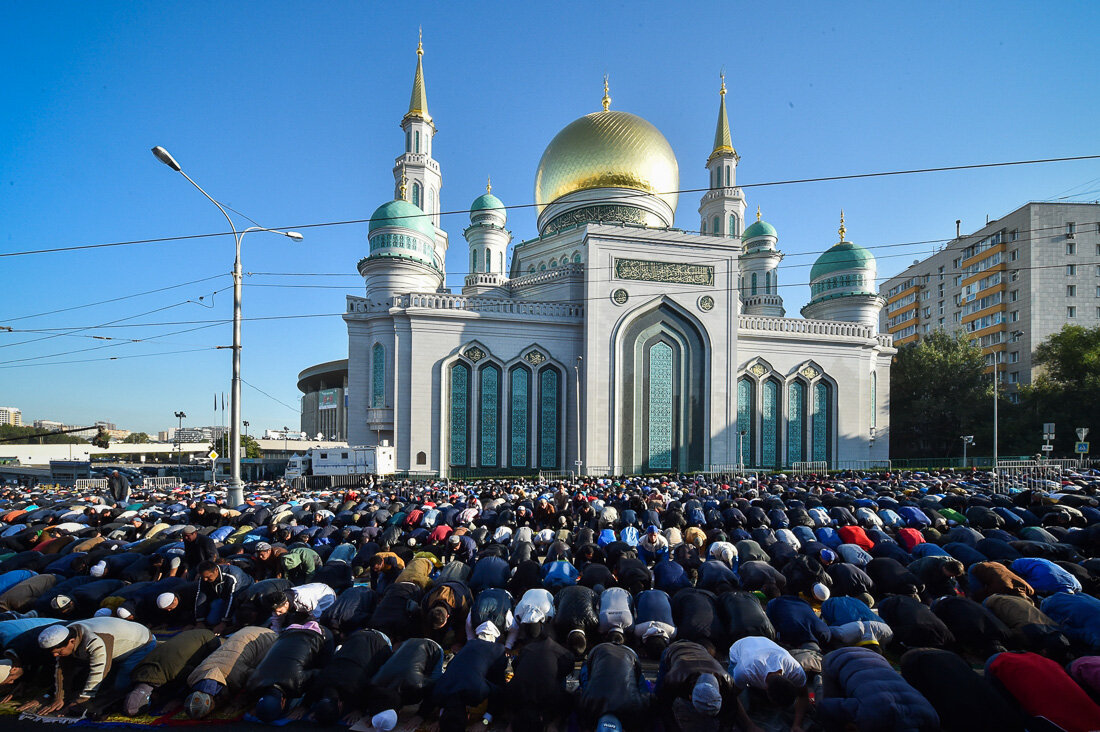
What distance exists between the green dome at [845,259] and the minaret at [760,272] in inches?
94.4

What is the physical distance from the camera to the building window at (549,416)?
24.5 m

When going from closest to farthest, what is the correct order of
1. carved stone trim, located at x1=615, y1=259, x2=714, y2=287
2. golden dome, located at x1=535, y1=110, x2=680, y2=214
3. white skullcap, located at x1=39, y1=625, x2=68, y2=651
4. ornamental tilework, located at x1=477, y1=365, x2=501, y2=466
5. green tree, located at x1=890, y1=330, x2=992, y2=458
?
white skullcap, located at x1=39, y1=625, x2=68, y2=651, ornamental tilework, located at x1=477, y1=365, x2=501, y2=466, carved stone trim, located at x1=615, y1=259, x2=714, y2=287, golden dome, located at x1=535, y1=110, x2=680, y2=214, green tree, located at x1=890, y1=330, x2=992, y2=458

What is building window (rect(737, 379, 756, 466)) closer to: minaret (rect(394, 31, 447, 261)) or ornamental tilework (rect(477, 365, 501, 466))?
ornamental tilework (rect(477, 365, 501, 466))

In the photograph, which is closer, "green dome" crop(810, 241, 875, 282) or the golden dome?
the golden dome

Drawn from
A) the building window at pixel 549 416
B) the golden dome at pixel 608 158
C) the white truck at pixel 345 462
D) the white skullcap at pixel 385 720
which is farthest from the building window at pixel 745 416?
the white skullcap at pixel 385 720

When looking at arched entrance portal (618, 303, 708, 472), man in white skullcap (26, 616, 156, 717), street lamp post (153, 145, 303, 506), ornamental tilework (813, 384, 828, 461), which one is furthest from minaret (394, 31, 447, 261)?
man in white skullcap (26, 616, 156, 717)

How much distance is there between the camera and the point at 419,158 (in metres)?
28.7

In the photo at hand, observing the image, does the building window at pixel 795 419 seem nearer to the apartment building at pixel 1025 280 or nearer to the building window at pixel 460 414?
the apartment building at pixel 1025 280

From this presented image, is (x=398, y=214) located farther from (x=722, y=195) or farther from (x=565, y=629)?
(x=565, y=629)

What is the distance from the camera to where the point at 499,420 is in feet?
79.0

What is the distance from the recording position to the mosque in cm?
2355

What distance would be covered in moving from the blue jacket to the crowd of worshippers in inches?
0.5

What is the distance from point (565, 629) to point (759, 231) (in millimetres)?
31362

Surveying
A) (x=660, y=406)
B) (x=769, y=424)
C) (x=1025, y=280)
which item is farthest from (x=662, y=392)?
(x=1025, y=280)
